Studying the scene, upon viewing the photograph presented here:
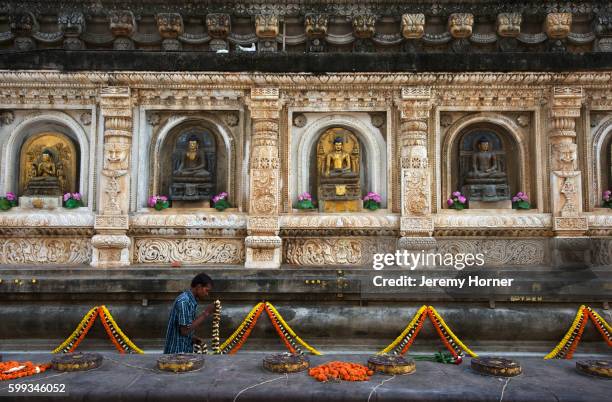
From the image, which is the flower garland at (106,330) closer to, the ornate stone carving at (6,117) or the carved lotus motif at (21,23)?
the ornate stone carving at (6,117)

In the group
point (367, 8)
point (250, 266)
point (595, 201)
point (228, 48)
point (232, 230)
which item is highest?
point (367, 8)

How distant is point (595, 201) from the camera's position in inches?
456

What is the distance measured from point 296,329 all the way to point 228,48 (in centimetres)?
710

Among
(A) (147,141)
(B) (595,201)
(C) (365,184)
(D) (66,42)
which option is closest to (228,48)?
(A) (147,141)

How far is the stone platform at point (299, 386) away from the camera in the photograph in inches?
176

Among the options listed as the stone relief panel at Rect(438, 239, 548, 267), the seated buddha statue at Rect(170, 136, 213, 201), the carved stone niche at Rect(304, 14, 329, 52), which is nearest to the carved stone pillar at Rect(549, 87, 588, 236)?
the stone relief panel at Rect(438, 239, 548, 267)

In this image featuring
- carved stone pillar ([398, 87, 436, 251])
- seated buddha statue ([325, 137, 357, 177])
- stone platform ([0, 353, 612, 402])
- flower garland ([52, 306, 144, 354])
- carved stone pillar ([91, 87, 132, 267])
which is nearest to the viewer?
stone platform ([0, 353, 612, 402])

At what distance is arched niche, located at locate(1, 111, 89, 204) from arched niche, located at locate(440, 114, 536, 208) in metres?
8.97

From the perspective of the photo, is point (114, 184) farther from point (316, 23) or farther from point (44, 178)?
point (316, 23)

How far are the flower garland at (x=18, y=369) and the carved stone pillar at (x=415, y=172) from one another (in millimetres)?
7826

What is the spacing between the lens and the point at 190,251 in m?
11.3

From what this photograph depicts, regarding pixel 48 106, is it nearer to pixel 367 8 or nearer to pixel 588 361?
pixel 367 8

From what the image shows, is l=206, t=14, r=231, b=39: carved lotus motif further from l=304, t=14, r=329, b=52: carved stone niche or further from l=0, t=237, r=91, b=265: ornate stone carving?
l=0, t=237, r=91, b=265: ornate stone carving

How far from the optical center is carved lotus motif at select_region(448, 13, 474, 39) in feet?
37.4
